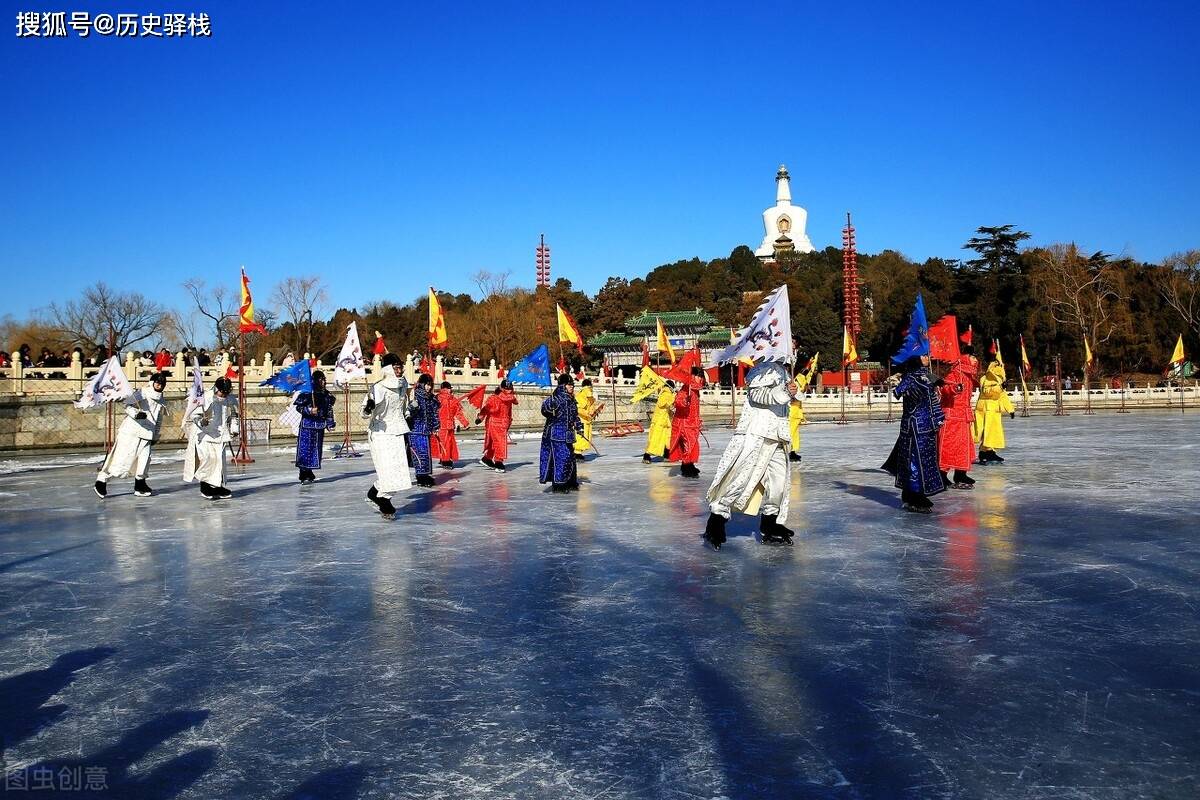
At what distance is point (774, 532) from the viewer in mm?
8016

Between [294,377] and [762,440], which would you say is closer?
[762,440]

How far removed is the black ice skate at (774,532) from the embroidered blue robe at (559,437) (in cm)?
457

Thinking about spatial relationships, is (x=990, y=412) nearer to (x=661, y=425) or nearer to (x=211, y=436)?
(x=661, y=425)

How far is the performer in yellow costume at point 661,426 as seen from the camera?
16.1m

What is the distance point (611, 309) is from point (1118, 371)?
3761cm

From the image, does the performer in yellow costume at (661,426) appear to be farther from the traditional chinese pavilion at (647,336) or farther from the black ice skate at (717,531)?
the traditional chinese pavilion at (647,336)

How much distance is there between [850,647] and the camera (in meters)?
4.81

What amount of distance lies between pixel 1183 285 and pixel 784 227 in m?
65.6

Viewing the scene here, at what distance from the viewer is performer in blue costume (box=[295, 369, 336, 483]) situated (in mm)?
13656

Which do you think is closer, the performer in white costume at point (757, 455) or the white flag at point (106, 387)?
the performer in white costume at point (757, 455)

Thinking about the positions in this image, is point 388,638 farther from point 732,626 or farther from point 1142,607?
point 1142,607

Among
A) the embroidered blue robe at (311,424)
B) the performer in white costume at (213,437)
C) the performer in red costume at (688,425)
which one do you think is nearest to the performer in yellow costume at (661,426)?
the performer in red costume at (688,425)

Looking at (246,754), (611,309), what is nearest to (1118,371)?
(611,309)

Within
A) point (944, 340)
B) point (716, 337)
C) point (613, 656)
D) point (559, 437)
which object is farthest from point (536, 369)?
point (716, 337)
